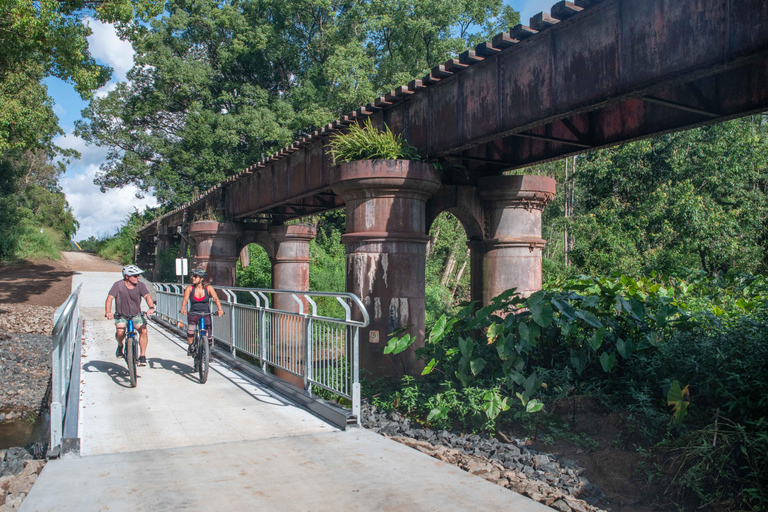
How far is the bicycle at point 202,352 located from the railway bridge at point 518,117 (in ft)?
7.71

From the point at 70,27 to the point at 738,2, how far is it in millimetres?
16865

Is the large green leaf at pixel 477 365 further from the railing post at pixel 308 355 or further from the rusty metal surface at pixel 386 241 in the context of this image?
the rusty metal surface at pixel 386 241

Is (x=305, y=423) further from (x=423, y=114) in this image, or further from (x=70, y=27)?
(x=70, y=27)

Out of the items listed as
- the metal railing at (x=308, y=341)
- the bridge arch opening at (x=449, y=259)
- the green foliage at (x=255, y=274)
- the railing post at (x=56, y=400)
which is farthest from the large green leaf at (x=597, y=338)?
the green foliage at (x=255, y=274)

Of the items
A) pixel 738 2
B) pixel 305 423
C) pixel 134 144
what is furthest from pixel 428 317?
pixel 134 144

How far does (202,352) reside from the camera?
883 cm

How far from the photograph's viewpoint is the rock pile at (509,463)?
4.37 metres

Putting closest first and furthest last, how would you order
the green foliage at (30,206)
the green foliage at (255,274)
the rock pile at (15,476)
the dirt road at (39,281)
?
the rock pile at (15,476) < the dirt road at (39,281) < the green foliage at (255,274) < the green foliage at (30,206)

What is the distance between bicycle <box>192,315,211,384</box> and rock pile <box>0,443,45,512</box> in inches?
121

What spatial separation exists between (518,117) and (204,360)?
19.0ft

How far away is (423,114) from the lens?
10078 millimetres

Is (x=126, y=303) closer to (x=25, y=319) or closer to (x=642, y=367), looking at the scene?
(x=642, y=367)

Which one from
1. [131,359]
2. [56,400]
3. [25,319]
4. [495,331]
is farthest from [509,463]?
[25,319]

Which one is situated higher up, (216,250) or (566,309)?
(216,250)
